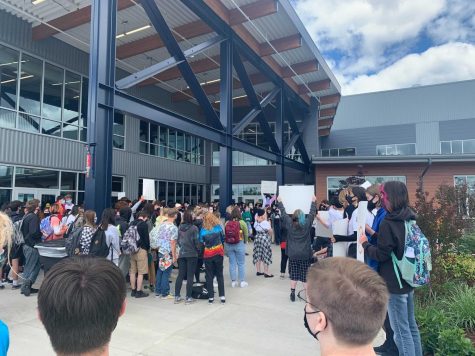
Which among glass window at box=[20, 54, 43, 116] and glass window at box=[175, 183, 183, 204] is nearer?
glass window at box=[20, 54, 43, 116]

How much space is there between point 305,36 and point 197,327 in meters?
11.9

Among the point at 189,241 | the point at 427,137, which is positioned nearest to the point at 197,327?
the point at 189,241

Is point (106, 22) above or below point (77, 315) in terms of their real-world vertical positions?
above

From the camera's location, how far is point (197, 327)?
5.04 m

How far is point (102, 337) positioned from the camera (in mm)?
1272

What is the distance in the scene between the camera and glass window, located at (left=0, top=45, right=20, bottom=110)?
12.7m

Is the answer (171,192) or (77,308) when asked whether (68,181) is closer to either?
(171,192)

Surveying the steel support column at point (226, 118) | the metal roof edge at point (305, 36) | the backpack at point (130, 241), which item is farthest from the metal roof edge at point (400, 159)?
the backpack at point (130, 241)

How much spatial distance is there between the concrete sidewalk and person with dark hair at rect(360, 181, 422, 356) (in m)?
1.27

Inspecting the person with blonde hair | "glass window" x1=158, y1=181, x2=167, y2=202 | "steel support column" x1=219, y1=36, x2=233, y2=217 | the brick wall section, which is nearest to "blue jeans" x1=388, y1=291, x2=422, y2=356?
the person with blonde hair

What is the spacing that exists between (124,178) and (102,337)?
18094mm

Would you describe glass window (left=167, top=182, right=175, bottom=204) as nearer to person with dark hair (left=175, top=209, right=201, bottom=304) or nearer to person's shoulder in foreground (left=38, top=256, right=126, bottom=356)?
person with dark hair (left=175, top=209, right=201, bottom=304)

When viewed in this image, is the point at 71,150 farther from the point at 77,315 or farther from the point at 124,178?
the point at 77,315

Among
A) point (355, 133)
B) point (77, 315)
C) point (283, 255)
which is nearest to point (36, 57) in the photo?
point (283, 255)
